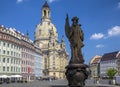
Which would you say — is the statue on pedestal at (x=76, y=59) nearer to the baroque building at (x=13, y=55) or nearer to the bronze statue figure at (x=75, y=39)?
the bronze statue figure at (x=75, y=39)

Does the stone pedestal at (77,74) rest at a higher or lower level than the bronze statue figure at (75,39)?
lower

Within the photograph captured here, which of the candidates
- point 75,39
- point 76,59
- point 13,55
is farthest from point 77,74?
point 13,55

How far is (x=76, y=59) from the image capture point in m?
24.7

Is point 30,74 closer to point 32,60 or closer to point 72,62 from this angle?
point 32,60

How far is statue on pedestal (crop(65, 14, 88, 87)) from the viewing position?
24.0 m

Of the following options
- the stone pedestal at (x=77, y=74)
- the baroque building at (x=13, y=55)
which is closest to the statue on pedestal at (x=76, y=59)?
the stone pedestal at (x=77, y=74)

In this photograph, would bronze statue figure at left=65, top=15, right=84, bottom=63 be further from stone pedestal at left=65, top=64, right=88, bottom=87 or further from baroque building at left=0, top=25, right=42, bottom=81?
baroque building at left=0, top=25, right=42, bottom=81

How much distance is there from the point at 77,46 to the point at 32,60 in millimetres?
117821

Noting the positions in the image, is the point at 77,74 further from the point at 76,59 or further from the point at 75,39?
the point at 75,39

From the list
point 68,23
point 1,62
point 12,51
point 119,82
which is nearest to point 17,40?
point 12,51

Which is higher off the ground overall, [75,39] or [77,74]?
[75,39]

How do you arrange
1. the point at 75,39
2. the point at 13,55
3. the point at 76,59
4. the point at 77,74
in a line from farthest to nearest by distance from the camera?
the point at 13,55, the point at 75,39, the point at 76,59, the point at 77,74

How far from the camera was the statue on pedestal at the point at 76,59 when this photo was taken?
78.7 feet

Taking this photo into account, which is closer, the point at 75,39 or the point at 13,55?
the point at 75,39
